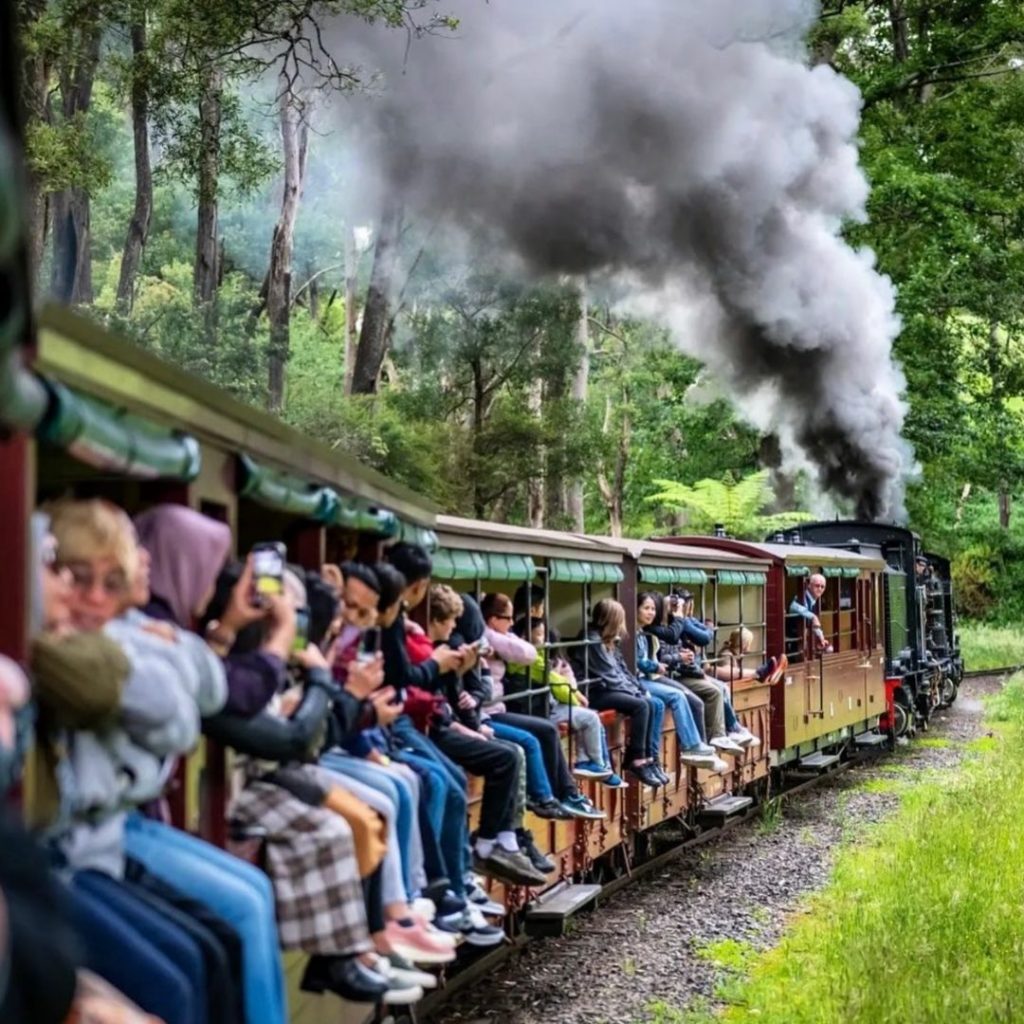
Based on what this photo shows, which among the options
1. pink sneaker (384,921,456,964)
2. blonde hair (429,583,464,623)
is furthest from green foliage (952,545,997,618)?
pink sneaker (384,921,456,964)

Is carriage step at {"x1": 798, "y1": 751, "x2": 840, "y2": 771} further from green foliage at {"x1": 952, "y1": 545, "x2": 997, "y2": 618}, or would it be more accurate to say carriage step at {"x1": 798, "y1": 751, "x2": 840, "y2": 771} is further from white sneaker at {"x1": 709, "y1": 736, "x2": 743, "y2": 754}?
green foliage at {"x1": 952, "y1": 545, "x2": 997, "y2": 618}

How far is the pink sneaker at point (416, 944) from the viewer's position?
509 cm

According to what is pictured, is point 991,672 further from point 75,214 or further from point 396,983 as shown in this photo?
point 396,983

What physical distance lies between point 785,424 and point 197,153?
29.4 ft

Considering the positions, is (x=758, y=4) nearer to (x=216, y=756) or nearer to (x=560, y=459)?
(x=560, y=459)

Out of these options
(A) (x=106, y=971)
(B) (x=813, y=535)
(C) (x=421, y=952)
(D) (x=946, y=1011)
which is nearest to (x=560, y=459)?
(B) (x=813, y=535)

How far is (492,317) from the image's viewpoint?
85.8 feet

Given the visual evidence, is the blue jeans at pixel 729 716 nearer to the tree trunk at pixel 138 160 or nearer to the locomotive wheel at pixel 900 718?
the locomotive wheel at pixel 900 718

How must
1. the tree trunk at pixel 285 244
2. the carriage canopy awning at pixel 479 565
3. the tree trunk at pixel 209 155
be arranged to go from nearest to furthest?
the carriage canopy awning at pixel 479 565
the tree trunk at pixel 209 155
the tree trunk at pixel 285 244

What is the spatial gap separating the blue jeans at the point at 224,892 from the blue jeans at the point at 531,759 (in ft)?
13.3

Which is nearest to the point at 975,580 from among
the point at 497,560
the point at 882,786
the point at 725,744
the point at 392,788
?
the point at 882,786

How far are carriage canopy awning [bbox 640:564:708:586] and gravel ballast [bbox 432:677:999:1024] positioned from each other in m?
2.16

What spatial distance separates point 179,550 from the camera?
11.9ft

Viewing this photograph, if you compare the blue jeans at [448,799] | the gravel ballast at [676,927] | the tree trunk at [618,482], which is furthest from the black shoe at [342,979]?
the tree trunk at [618,482]
